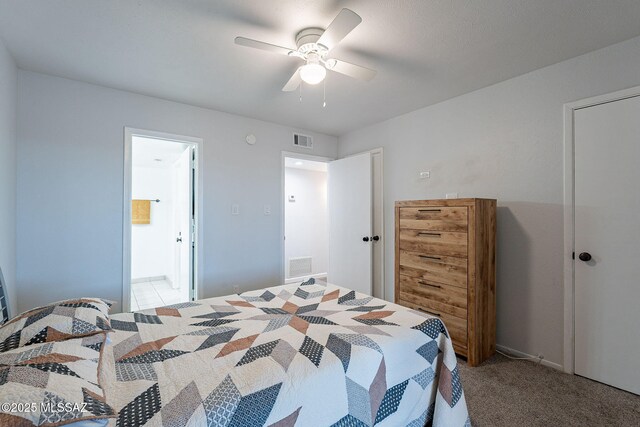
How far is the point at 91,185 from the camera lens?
2.60 m

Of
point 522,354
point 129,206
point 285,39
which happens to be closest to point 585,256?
point 522,354

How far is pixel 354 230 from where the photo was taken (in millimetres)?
3805

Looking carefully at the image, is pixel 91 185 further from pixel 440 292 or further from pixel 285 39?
pixel 440 292

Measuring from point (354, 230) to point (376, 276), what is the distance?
0.67 metres

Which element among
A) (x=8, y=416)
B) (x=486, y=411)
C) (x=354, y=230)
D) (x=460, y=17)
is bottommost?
(x=486, y=411)

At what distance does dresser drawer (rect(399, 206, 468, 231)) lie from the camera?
93.0 inches

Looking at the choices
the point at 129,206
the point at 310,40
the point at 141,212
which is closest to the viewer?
the point at 310,40

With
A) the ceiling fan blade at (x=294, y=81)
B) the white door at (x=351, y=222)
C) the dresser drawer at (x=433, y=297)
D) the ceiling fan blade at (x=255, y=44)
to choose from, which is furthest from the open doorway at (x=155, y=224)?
the dresser drawer at (x=433, y=297)

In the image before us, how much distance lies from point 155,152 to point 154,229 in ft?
6.07

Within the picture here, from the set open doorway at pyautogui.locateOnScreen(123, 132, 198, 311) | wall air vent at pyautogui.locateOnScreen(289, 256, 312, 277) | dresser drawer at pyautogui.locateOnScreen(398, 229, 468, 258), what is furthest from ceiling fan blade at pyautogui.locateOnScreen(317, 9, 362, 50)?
Answer: wall air vent at pyautogui.locateOnScreen(289, 256, 312, 277)

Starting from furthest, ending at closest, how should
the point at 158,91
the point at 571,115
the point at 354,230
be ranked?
the point at 354,230 → the point at 158,91 → the point at 571,115

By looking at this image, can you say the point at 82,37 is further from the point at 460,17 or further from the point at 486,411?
the point at 486,411

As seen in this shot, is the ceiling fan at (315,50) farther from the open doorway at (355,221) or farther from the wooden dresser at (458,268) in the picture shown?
the open doorway at (355,221)

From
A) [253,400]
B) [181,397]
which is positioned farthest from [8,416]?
[253,400]
